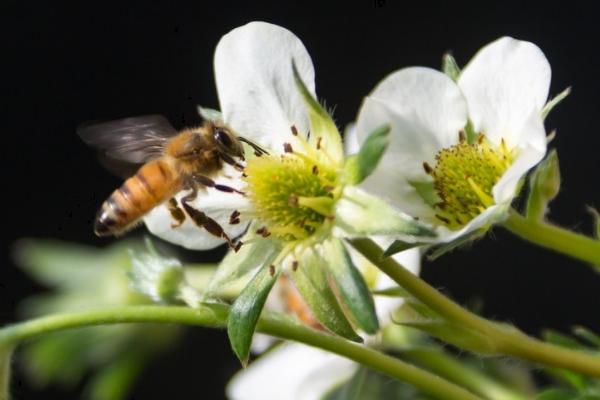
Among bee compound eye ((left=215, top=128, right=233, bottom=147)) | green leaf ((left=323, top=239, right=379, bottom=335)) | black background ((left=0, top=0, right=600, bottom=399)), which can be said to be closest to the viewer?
green leaf ((left=323, top=239, right=379, bottom=335))

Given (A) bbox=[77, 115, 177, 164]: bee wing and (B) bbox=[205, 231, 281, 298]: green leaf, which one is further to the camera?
(A) bbox=[77, 115, 177, 164]: bee wing

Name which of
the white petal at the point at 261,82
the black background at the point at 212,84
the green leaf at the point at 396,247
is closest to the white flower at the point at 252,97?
the white petal at the point at 261,82

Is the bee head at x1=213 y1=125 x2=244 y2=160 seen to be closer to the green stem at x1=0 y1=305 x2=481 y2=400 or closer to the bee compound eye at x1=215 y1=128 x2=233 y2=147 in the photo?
the bee compound eye at x1=215 y1=128 x2=233 y2=147

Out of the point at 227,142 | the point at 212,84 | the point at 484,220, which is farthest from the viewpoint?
the point at 212,84

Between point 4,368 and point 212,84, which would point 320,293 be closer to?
point 4,368

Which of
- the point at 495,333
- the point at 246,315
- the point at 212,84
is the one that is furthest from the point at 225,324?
the point at 212,84

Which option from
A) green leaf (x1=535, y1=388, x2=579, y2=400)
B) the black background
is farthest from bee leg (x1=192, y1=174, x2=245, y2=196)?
the black background

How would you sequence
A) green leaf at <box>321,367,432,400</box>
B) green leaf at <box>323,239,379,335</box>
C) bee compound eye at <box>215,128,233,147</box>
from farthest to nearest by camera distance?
green leaf at <box>321,367,432,400</box>, bee compound eye at <box>215,128,233,147</box>, green leaf at <box>323,239,379,335</box>

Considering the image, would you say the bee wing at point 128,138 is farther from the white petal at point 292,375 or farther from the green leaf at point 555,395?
the green leaf at point 555,395
